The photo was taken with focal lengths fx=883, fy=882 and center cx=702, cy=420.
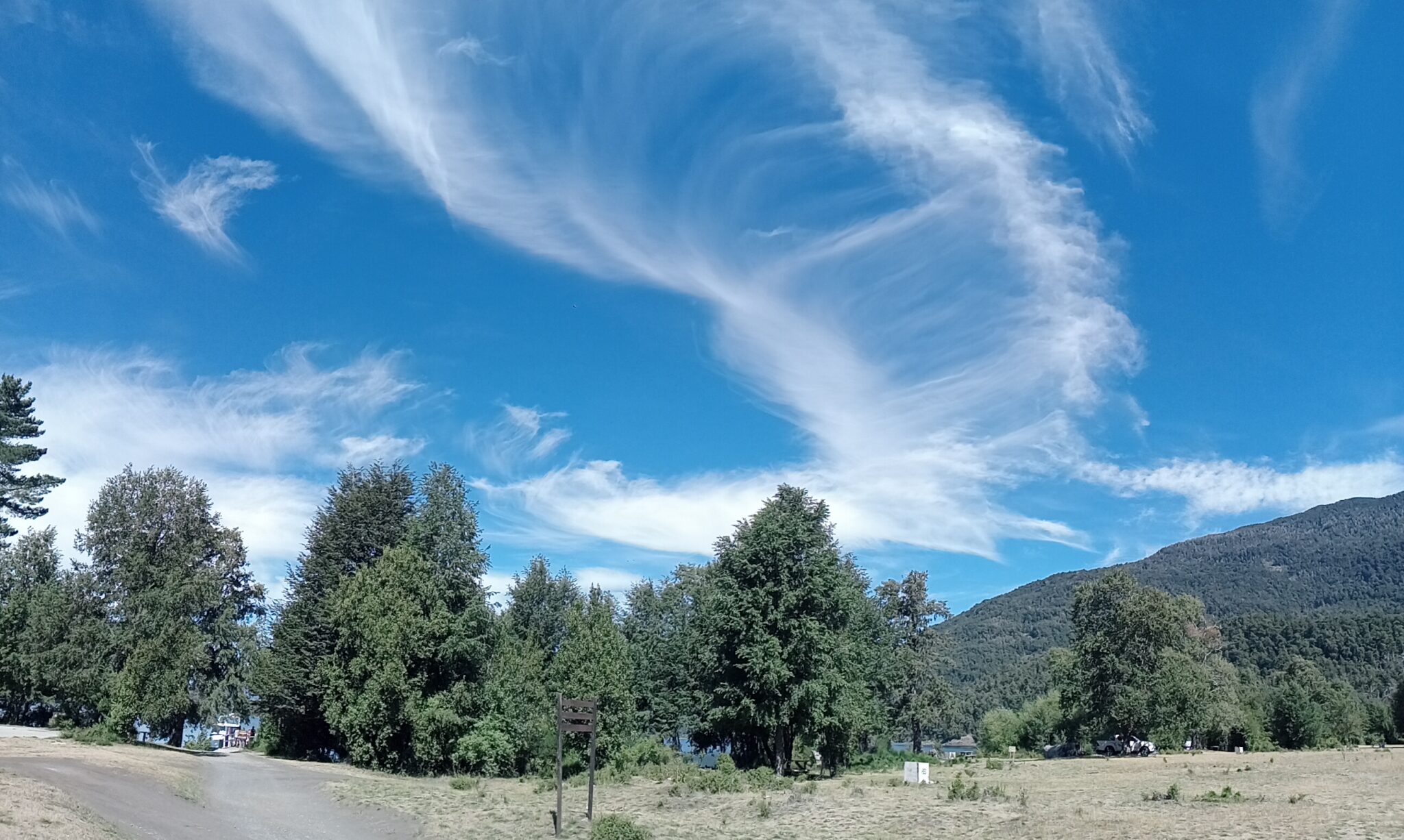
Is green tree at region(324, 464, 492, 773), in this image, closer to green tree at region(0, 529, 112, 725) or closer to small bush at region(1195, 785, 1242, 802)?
green tree at region(0, 529, 112, 725)

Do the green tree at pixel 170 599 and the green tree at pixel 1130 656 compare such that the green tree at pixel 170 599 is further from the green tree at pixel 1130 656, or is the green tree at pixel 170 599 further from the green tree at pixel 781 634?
the green tree at pixel 1130 656

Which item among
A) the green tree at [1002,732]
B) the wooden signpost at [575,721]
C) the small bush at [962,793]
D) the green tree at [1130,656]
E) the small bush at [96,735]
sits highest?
the green tree at [1130,656]

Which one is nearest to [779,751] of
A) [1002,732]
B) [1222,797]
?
[1222,797]

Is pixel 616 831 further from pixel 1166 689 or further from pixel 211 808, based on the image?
pixel 1166 689

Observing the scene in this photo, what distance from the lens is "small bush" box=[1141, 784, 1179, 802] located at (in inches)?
1040

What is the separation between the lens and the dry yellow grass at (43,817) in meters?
13.6

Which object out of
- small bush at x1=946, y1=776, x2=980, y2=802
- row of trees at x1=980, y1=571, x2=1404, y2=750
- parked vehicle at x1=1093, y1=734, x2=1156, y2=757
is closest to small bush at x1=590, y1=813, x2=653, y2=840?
small bush at x1=946, y1=776, x2=980, y2=802

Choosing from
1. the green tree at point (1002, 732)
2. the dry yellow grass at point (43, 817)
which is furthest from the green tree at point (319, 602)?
the green tree at point (1002, 732)

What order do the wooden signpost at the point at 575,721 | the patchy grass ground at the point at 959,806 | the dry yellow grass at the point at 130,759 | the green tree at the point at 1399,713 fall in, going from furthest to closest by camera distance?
the green tree at the point at 1399,713 → the dry yellow grass at the point at 130,759 → the wooden signpost at the point at 575,721 → the patchy grass ground at the point at 959,806

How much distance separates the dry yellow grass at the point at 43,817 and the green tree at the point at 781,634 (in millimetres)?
28228

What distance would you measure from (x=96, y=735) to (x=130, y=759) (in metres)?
12.3

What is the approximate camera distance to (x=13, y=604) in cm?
4850

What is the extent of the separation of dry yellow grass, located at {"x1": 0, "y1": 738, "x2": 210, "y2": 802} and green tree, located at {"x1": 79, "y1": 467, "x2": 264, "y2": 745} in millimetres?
3581

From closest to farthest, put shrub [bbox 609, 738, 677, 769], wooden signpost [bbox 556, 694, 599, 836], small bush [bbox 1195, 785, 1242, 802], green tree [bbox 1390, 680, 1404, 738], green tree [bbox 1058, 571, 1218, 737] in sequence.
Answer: wooden signpost [bbox 556, 694, 599, 836] < small bush [bbox 1195, 785, 1242, 802] < shrub [bbox 609, 738, 677, 769] < green tree [bbox 1058, 571, 1218, 737] < green tree [bbox 1390, 680, 1404, 738]
